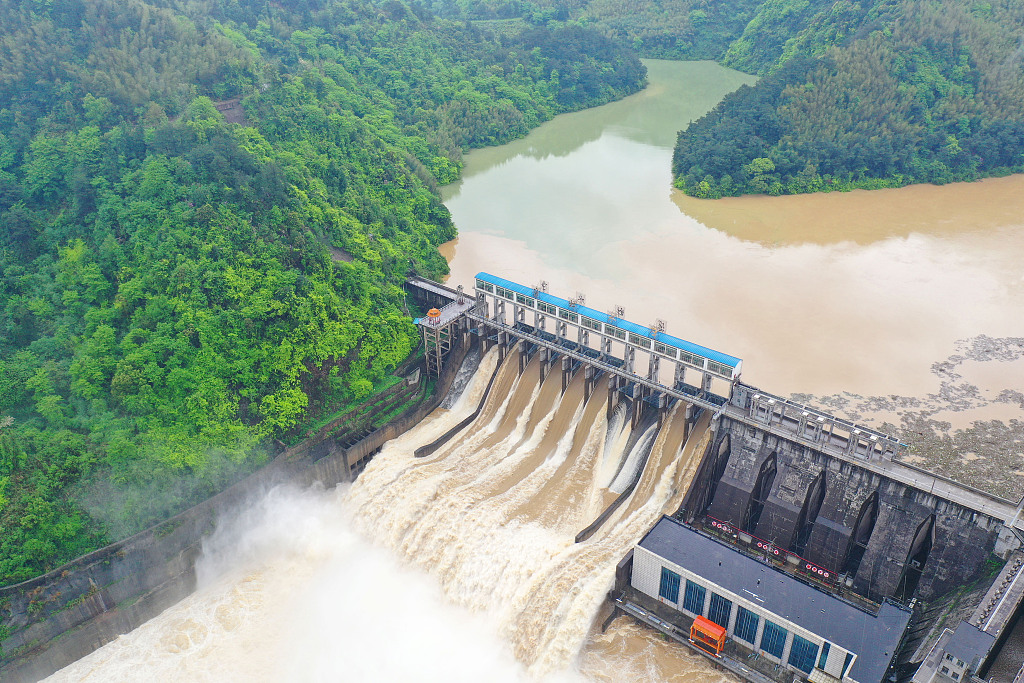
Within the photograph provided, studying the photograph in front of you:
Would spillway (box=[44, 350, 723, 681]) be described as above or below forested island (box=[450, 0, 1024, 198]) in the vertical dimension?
below

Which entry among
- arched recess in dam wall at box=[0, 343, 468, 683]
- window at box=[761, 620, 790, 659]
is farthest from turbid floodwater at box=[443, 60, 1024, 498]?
arched recess in dam wall at box=[0, 343, 468, 683]

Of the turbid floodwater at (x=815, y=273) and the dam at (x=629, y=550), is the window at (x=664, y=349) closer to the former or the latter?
the dam at (x=629, y=550)

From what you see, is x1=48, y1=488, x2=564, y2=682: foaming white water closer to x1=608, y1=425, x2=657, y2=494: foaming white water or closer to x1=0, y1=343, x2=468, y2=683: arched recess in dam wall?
x1=0, y1=343, x2=468, y2=683: arched recess in dam wall

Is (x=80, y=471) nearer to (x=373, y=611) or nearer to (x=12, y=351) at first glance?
(x=12, y=351)

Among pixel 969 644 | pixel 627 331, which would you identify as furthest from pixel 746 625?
pixel 627 331

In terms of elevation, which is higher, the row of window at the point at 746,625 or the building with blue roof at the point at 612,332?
the building with blue roof at the point at 612,332

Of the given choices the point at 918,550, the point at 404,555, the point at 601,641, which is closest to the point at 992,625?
the point at 918,550

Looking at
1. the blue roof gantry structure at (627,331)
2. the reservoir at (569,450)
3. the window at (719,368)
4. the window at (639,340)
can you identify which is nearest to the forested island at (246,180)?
the reservoir at (569,450)

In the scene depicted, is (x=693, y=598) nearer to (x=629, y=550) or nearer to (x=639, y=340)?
(x=629, y=550)
